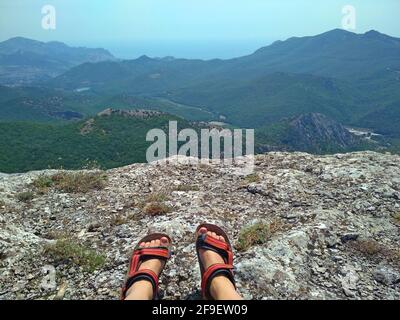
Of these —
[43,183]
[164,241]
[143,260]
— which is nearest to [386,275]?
[164,241]

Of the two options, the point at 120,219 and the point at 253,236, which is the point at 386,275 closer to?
the point at 253,236

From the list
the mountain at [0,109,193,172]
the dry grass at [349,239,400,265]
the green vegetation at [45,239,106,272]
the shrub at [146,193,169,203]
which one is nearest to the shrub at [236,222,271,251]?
the dry grass at [349,239,400,265]

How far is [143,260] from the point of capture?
671 centimetres

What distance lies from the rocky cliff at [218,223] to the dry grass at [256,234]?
3cm

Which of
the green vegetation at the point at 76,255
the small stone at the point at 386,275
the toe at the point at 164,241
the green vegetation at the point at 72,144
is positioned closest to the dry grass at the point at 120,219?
the green vegetation at the point at 76,255

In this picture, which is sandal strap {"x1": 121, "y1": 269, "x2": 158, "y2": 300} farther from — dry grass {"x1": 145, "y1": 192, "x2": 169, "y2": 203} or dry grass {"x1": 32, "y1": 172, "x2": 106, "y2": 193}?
dry grass {"x1": 32, "y1": 172, "x2": 106, "y2": 193}

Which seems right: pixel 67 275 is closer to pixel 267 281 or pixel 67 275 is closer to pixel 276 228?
pixel 267 281

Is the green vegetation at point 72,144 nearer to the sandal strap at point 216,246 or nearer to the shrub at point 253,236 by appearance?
the shrub at point 253,236

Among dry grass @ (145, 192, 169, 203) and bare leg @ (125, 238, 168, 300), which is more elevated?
dry grass @ (145, 192, 169, 203)

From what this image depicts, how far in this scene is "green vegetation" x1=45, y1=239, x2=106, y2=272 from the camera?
287 inches

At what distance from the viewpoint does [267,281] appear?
22.4 ft

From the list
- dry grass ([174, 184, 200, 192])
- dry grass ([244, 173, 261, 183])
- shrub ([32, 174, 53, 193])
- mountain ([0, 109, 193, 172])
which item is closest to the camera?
dry grass ([174, 184, 200, 192])

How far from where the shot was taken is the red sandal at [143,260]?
5961 mm

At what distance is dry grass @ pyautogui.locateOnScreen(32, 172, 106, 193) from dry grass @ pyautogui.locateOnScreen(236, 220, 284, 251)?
5.03 m
